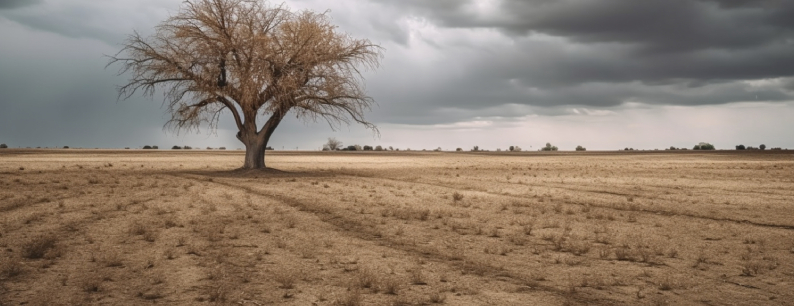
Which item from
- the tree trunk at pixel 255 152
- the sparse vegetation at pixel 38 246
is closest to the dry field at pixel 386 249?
the sparse vegetation at pixel 38 246

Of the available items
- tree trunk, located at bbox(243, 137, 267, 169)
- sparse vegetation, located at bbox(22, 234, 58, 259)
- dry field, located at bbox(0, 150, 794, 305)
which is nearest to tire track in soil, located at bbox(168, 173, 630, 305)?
dry field, located at bbox(0, 150, 794, 305)

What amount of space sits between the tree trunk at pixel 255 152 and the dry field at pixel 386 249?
1301 centimetres

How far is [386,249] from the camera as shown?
40.6ft

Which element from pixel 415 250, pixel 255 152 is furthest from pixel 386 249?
pixel 255 152

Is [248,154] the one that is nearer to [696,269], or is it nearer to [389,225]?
[389,225]

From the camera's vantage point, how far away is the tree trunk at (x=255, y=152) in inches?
1453

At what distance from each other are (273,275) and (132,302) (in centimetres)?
242

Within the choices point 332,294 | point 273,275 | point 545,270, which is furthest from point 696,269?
point 273,275

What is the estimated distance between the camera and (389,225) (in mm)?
15875

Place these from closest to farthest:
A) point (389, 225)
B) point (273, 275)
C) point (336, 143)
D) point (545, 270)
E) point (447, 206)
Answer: point (273, 275), point (545, 270), point (389, 225), point (447, 206), point (336, 143)

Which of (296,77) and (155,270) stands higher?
(296,77)

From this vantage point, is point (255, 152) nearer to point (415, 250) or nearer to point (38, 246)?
point (38, 246)

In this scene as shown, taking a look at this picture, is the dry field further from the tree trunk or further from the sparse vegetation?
the tree trunk

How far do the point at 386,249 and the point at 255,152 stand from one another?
26511mm
